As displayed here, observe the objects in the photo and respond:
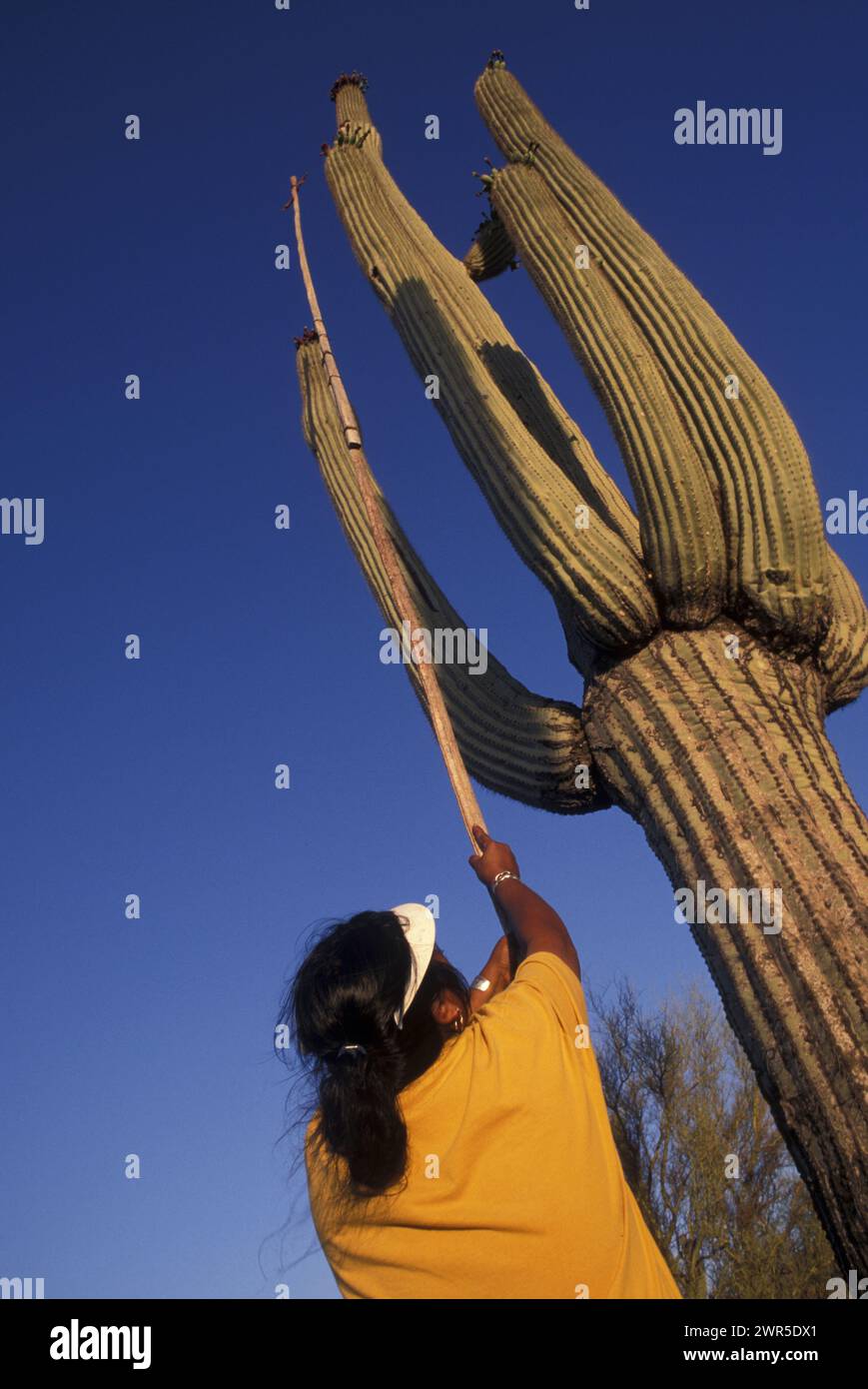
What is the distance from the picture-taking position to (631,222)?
14.0 ft

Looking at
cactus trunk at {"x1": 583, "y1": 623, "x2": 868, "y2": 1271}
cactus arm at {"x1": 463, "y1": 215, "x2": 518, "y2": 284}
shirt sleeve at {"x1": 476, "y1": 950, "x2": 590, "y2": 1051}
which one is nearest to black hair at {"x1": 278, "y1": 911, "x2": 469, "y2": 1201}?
shirt sleeve at {"x1": 476, "y1": 950, "x2": 590, "y2": 1051}

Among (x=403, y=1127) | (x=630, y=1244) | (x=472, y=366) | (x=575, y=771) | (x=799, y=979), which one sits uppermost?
(x=472, y=366)

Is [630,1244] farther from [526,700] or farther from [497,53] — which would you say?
[497,53]

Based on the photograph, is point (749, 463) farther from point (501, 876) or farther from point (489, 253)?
point (489, 253)

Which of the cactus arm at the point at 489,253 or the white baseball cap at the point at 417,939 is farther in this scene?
the cactus arm at the point at 489,253

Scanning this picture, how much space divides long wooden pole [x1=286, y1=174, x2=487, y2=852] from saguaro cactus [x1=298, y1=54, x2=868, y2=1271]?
459 mm

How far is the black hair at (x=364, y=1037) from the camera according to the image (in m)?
1.79

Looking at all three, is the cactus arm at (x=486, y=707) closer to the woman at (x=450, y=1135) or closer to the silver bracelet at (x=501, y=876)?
the silver bracelet at (x=501, y=876)

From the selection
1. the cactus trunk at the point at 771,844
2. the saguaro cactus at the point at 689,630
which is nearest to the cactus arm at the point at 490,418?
the saguaro cactus at the point at 689,630

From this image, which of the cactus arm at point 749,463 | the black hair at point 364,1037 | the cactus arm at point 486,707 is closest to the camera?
the black hair at point 364,1037

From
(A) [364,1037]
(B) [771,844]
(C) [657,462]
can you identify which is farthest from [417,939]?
(C) [657,462]

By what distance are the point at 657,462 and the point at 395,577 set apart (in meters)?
0.94
